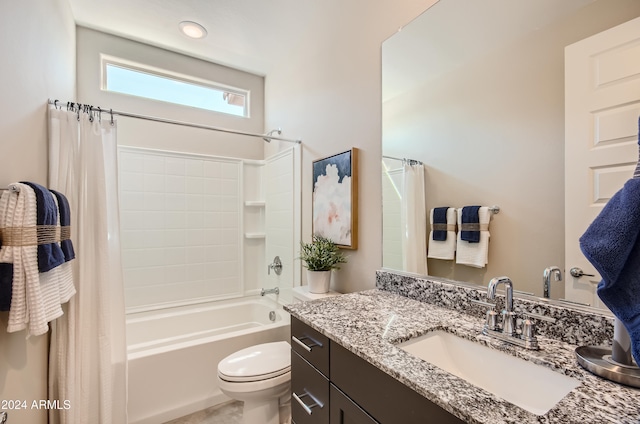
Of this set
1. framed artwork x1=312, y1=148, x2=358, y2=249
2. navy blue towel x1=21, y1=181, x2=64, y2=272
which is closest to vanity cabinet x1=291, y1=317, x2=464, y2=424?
framed artwork x1=312, y1=148, x2=358, y2=249

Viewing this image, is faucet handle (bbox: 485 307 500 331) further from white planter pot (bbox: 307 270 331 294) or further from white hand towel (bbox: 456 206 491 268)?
white planter pot (bbox: 307 270 331 294)

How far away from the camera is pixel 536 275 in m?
1.02

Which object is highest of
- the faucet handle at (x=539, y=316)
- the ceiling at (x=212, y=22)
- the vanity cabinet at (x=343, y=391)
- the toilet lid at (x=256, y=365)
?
the ceiling at (x=212, y=22)

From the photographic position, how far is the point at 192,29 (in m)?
2.34

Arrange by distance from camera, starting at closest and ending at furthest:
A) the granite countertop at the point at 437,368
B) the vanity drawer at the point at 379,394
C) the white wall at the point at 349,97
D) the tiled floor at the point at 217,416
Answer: the granite countertop at the point at 437,368 < the vanity drawer at the point at 379,394 < the white wall at the point at 349,97 < the tiled floor at the point at 217,416

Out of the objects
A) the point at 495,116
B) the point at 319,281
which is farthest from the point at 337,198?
the point at 495,116

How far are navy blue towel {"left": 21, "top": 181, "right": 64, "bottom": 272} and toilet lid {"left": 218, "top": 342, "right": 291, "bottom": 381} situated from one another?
951mm

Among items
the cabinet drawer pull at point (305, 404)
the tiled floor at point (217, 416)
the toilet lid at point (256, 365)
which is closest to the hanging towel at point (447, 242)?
the cabinet drawer pull at point (305, 404)

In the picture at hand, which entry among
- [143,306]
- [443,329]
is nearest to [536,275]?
[443,329]

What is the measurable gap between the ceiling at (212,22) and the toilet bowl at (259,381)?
7.78 ft

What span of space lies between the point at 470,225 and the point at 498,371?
1.90 ft

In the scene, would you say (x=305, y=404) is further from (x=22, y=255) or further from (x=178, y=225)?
(x=178, y=225)

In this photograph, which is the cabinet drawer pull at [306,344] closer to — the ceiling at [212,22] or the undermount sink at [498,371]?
the undermount sink at [498,371]

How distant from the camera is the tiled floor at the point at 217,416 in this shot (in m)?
1.84
